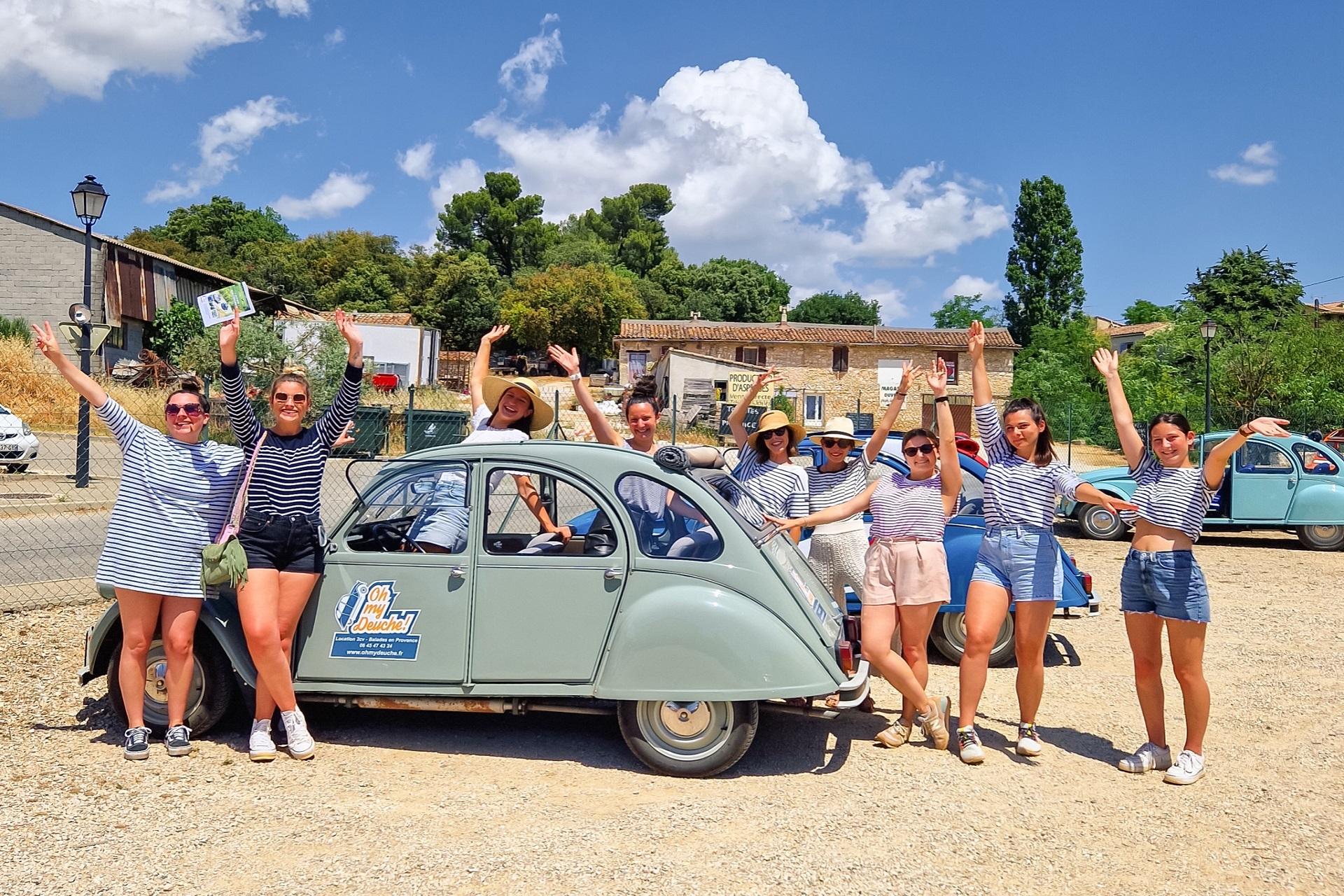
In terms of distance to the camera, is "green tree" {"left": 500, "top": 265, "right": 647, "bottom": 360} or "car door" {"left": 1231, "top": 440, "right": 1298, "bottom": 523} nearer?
"car door" {"left": 1231, "top": 440, "right": 1298, "bottom": 523}

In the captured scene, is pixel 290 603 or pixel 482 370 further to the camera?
pixel 482 370

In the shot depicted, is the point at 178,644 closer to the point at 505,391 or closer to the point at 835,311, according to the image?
the point at 505,391

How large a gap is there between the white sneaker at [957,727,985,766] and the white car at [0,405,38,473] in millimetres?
15686

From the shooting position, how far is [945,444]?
5.00 meters

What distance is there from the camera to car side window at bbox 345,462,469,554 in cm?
473

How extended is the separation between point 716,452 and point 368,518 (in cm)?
179

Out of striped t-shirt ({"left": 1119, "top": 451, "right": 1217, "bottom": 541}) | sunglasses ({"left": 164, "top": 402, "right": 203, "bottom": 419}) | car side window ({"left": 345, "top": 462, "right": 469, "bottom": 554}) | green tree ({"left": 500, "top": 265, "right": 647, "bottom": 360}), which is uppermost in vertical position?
green tree ({"left": 500, "top": 265, "right": 647, "bottom": 360})

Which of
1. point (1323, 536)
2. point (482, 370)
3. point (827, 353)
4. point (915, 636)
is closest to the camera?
point (915, 636)

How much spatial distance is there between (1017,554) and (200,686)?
4167mm

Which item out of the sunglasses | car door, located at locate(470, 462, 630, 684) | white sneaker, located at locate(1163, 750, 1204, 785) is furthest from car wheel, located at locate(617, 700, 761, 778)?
the sunglasses

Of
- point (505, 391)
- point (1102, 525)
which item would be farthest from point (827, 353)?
point (505, 391)

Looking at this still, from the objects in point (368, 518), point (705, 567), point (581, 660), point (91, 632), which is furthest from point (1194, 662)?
point (91, 632)

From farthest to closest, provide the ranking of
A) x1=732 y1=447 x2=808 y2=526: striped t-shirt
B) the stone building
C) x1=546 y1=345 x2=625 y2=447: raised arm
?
the stone building → x1=546 y1=345 x2=625 y2=447: raised arm → x1=732 y1=447 x2=808 y2=526: striped t-shirt

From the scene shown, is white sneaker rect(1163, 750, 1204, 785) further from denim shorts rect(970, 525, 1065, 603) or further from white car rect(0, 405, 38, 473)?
white car rect(0, 405, 38, 473)
